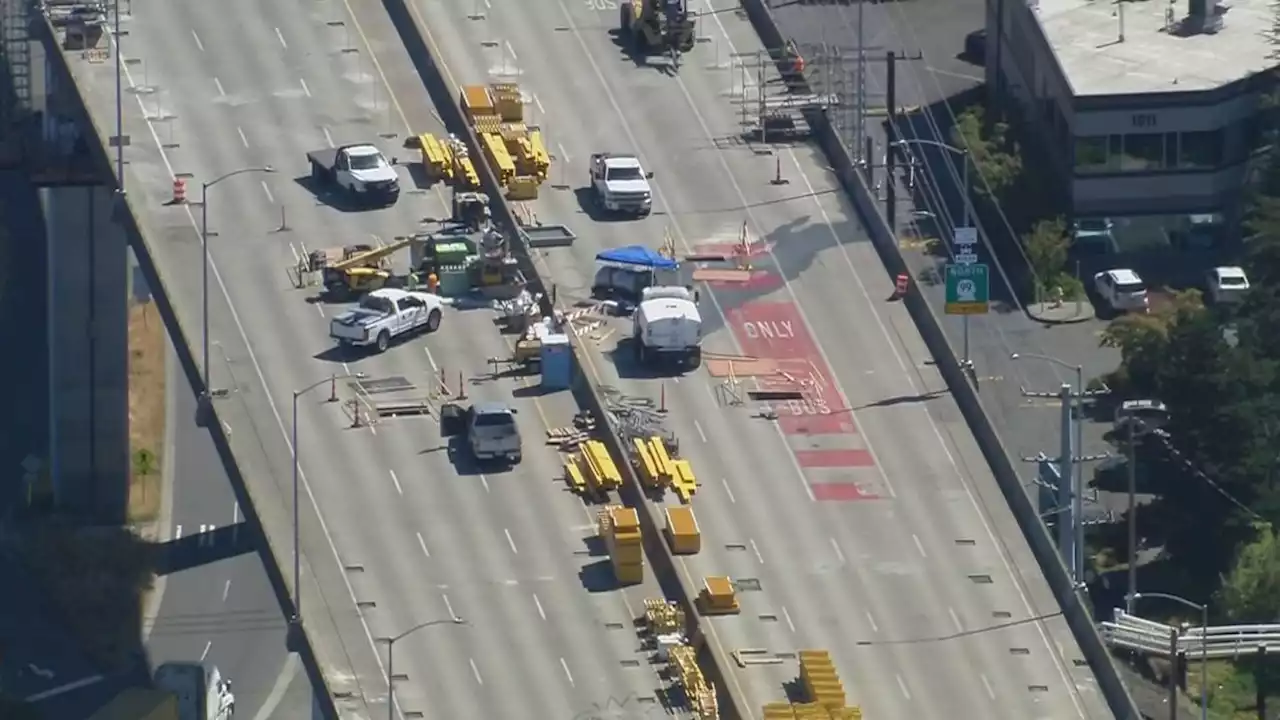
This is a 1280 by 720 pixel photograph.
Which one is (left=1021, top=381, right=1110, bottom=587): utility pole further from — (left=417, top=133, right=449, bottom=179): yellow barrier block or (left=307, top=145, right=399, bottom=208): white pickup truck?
(left=307, top=145, right=399, bottom=208): white pickup truck

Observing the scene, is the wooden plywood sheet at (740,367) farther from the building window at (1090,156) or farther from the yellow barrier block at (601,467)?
the building window at (1090,156)

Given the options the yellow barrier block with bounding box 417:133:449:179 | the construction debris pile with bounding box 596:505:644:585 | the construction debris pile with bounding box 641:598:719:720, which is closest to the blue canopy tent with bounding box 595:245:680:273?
the yellow barrier block with bounding box 417:133:449:179

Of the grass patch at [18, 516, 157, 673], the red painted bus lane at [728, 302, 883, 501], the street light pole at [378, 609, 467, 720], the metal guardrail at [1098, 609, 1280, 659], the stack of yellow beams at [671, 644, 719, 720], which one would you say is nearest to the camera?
the street light pole at [378, 609, 467, 720]

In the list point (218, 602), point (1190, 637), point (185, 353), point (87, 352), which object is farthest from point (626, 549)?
point (87, 352)

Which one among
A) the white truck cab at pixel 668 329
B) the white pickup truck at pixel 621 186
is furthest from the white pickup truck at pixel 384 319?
the white pickup truck at pixel 621 186

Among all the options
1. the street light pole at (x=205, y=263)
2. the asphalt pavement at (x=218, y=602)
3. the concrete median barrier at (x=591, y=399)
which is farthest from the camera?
the asphalt pavement at (x=218, y=602)

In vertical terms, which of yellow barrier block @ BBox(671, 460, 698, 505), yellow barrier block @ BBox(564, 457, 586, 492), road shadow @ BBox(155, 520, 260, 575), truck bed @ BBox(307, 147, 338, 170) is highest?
truck bed @ BBox(307, 147, 338, 170)

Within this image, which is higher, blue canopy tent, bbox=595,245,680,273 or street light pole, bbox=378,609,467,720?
blue canopy tent, bbox=595,245,680,273
